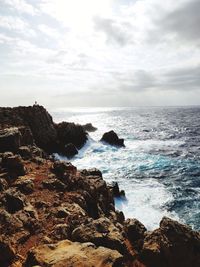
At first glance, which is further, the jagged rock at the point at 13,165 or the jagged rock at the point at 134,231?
the jagged rock at the point at 13,165

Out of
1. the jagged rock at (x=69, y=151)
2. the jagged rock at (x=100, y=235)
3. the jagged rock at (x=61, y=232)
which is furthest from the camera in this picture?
the jagged rock at (x=69, y=151)

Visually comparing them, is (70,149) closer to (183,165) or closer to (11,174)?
(183,165)

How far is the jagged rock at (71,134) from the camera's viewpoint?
59006 mm

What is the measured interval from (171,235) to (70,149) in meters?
40.0

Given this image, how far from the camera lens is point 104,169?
4162cm

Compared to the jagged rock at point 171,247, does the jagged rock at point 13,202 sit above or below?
above

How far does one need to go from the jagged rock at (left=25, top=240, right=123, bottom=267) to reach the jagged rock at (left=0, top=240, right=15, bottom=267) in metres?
0.98

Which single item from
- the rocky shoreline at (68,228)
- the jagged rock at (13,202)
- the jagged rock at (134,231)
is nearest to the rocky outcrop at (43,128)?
the rocky shoreline at (68,228)

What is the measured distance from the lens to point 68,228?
1340 centimetres

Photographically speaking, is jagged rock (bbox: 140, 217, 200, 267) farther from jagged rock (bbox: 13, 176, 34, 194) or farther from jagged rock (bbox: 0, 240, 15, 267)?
jagged rock (bbox: 13, 176, 34, 194)

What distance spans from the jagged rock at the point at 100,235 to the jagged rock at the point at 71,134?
45.9m

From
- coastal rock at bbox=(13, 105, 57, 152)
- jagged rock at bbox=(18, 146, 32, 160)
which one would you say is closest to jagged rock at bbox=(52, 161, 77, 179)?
jagged rock at bbox=(18, 146, 32, 160)

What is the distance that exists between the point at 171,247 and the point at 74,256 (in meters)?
4.85

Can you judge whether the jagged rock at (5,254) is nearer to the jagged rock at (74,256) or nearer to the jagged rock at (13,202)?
the jagged rock at (74,256)
